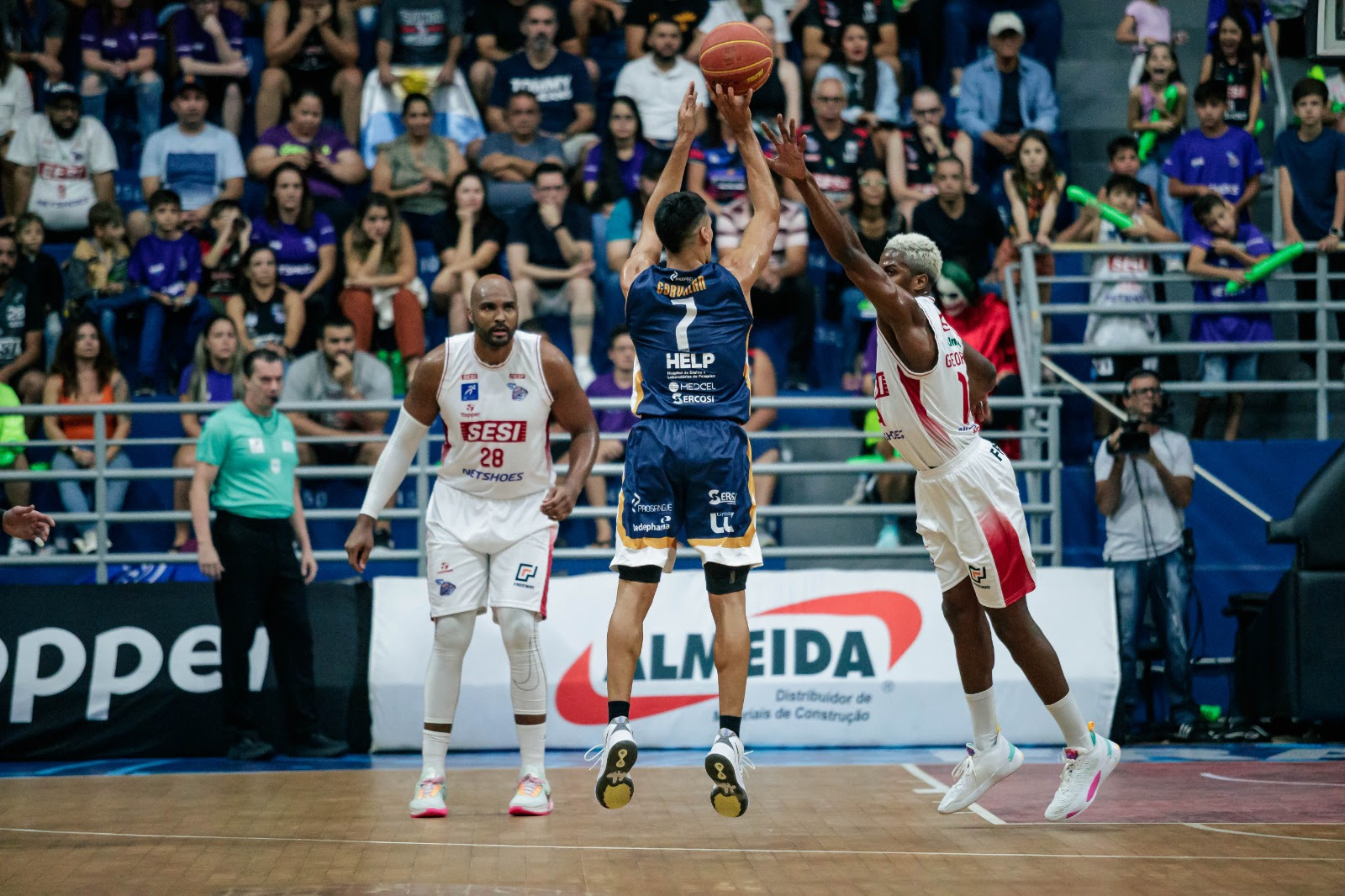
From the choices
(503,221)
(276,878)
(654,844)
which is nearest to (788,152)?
(654,844)

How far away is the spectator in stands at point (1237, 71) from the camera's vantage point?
47.9ft

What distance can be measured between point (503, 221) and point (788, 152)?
7634 millimetres

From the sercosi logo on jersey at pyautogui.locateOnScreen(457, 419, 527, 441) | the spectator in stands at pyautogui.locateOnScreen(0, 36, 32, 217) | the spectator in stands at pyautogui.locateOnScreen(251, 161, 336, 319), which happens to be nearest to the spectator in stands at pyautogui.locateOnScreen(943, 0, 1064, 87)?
the spectator in stands at pyautogui.locateOnScreen(251, 161, 336, 319)

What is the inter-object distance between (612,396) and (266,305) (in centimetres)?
317

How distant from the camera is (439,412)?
8141mm

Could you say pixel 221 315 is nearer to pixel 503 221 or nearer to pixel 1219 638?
pixel 503 221

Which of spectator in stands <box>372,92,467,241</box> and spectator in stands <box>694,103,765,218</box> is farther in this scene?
spectator in stands <box>372,92,467,241</box>

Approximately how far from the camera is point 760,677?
34.4ft

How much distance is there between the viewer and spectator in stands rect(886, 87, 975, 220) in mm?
14008

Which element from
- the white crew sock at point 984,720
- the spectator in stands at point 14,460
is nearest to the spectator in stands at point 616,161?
the spectator in stands at point 14,460

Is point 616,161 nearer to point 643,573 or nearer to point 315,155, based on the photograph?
point 315,155

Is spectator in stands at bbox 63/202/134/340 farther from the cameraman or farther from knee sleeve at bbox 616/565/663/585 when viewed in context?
the cameraman

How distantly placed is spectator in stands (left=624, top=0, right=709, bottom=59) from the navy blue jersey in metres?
8.63

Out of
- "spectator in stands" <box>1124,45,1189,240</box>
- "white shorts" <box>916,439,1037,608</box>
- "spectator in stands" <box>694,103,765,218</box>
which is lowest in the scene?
"white shorts" <box>916,439,1037,608</box>
